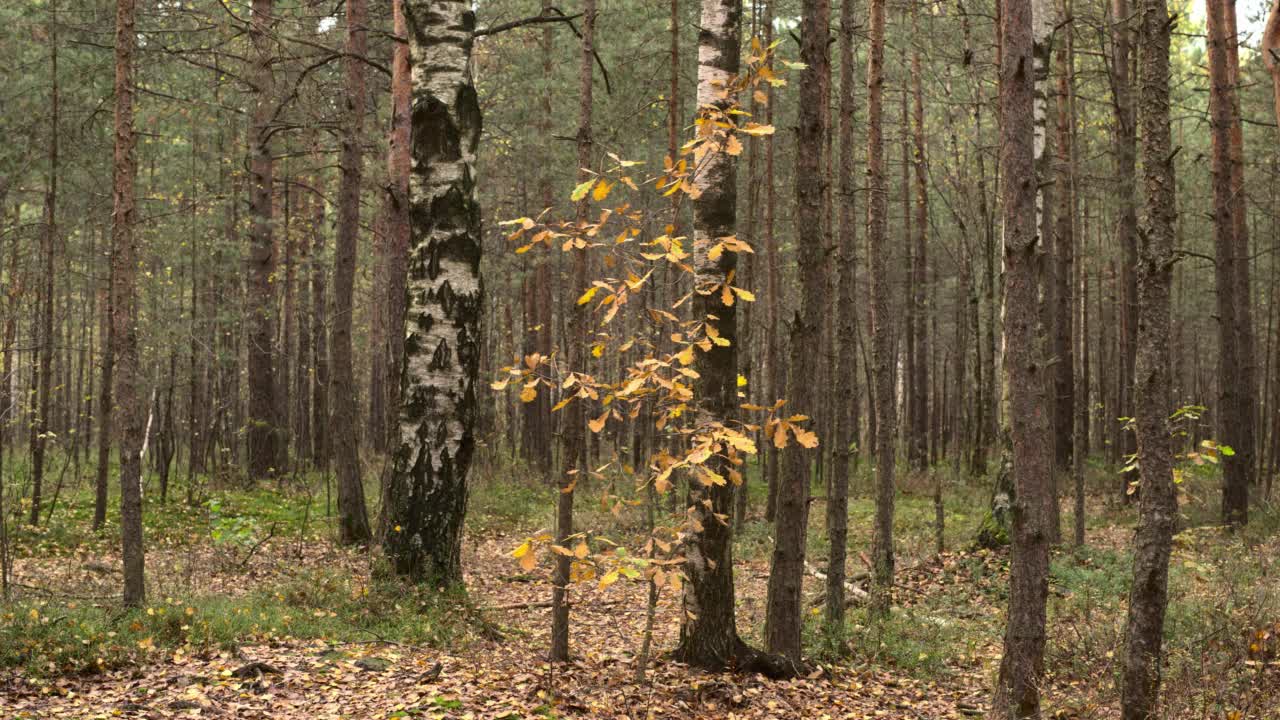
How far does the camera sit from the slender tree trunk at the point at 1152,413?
5.17m

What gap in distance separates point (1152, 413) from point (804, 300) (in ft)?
7.49

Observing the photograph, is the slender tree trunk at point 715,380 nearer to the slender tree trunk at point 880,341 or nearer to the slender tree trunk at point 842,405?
the slender tree trunk at point 842,405

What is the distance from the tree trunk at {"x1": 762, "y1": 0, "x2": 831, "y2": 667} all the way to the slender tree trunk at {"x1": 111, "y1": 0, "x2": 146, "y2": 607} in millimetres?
4540

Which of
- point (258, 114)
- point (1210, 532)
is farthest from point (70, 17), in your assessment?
point (1210, 532)

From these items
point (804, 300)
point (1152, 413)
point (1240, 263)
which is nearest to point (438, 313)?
point (804, 300)

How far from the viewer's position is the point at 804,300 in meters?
6.35

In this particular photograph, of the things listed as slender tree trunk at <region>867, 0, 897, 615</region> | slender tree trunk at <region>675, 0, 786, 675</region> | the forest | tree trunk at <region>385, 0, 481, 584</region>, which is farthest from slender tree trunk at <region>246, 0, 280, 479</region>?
slender tree trunk at <region>675, 0, 786, 675</region>

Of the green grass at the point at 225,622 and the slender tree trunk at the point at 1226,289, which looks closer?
the green grass at the point at 225,622

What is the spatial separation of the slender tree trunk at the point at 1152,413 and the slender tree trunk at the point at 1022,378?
0.54 m

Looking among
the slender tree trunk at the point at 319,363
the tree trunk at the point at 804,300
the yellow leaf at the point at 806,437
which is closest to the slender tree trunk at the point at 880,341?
the tree trunk at the point at 804,300

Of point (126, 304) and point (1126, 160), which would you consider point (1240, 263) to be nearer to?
point (1126, 160)

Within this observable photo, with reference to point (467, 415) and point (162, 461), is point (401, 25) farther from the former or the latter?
point (162, 461)

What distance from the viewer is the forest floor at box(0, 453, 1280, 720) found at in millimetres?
5600

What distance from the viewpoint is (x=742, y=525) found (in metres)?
14.1
